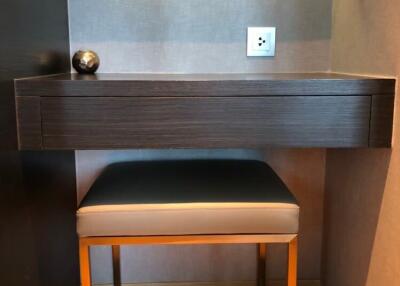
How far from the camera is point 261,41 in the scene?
4.36 ft

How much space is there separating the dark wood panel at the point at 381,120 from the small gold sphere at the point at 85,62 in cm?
76

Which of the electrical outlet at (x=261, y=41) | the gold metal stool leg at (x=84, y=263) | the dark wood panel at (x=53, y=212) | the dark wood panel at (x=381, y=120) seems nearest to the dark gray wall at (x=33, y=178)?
the dark wood panel at (x=53, y=212)

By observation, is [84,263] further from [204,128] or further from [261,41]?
[261,41]

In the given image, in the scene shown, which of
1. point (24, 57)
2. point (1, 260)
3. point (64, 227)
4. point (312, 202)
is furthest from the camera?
point (312, 202)

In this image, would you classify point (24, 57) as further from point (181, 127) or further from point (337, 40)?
point (337, 40)

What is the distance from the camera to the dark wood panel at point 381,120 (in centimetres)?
88

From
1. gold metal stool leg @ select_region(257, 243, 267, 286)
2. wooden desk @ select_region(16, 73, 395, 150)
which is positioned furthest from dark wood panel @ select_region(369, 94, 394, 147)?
gold metal stool leg @ select_region(257, 243, 267, 286)

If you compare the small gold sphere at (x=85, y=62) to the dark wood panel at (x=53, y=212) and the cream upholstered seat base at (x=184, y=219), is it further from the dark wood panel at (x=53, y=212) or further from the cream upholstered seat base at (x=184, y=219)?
the cream upholstered seat base at (x=184, y=219)

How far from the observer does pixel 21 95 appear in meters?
0.87

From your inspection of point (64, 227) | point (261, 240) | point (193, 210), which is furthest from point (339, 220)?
point (64, 227)

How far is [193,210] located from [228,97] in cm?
27

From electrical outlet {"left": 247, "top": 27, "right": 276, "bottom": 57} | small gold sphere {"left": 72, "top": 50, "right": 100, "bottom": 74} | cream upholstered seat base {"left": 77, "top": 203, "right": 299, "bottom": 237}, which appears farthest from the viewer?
electrical outlet {"left": 247, "top": 27, "right": 276, "bottom": 57}

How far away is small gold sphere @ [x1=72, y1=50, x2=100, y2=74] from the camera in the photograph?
4.00 ft

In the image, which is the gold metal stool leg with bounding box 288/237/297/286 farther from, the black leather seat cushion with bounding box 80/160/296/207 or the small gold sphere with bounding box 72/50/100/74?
the small gold sphere with bounding box 72/50/100/74
